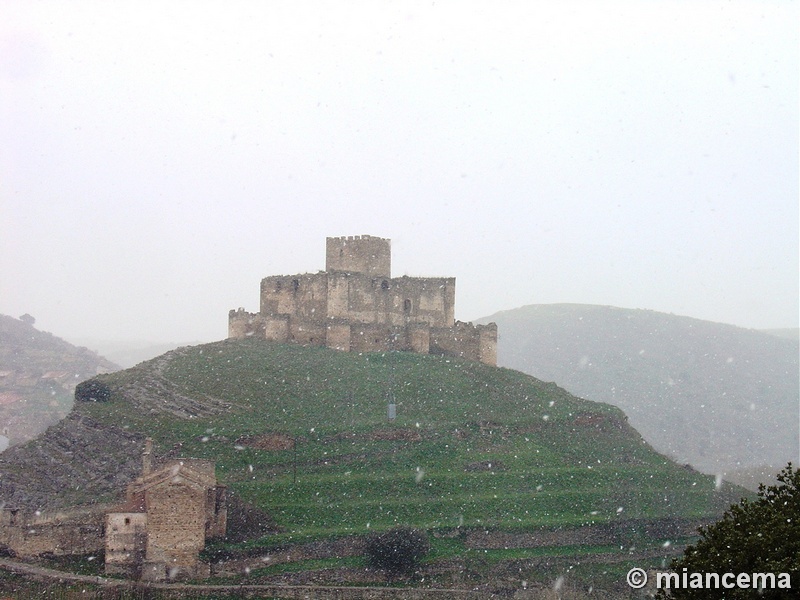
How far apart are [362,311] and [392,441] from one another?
1293cm

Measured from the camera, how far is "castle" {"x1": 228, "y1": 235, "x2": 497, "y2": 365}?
5703 centimetres

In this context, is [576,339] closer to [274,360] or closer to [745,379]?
[745,379]

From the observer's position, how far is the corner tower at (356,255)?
5819cm

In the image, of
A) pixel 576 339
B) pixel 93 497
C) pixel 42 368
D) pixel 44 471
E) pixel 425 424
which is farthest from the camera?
pixel 576 339

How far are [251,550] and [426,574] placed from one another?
23.2ft

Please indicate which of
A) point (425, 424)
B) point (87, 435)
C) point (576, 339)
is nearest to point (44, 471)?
point (87, 435)

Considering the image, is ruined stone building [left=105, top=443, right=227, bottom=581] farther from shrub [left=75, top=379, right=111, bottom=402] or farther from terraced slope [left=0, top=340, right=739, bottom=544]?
shrub [left=75, top=379, right=111, bottom=402]

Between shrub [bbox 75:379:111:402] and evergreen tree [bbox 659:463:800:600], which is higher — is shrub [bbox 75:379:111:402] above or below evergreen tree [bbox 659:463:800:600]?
above

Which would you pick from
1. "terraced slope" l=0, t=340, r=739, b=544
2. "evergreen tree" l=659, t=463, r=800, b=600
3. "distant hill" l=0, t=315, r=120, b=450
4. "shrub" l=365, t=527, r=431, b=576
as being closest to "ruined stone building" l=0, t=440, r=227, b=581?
"terraced slope" l=0, t=340, r=739, b=544

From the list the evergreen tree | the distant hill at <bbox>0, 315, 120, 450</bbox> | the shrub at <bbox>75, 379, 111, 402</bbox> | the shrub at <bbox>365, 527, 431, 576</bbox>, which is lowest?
the shrub at <bbox>365, 527, 431, 576</bbox>

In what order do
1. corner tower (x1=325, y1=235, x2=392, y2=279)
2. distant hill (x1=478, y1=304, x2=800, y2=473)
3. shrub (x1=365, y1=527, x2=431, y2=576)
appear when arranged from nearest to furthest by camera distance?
shrub (x1=365, y1=527, x2=431, y2=576) < corner tower (x1=325, y1=235, x2=392, y2=279) < distant hill (x1=478, y1=304, x2=800, y2=473)

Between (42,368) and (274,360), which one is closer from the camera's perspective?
(274,360)

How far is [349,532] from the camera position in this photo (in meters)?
38.9

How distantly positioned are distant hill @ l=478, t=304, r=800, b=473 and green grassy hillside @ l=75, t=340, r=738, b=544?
53935 mm
